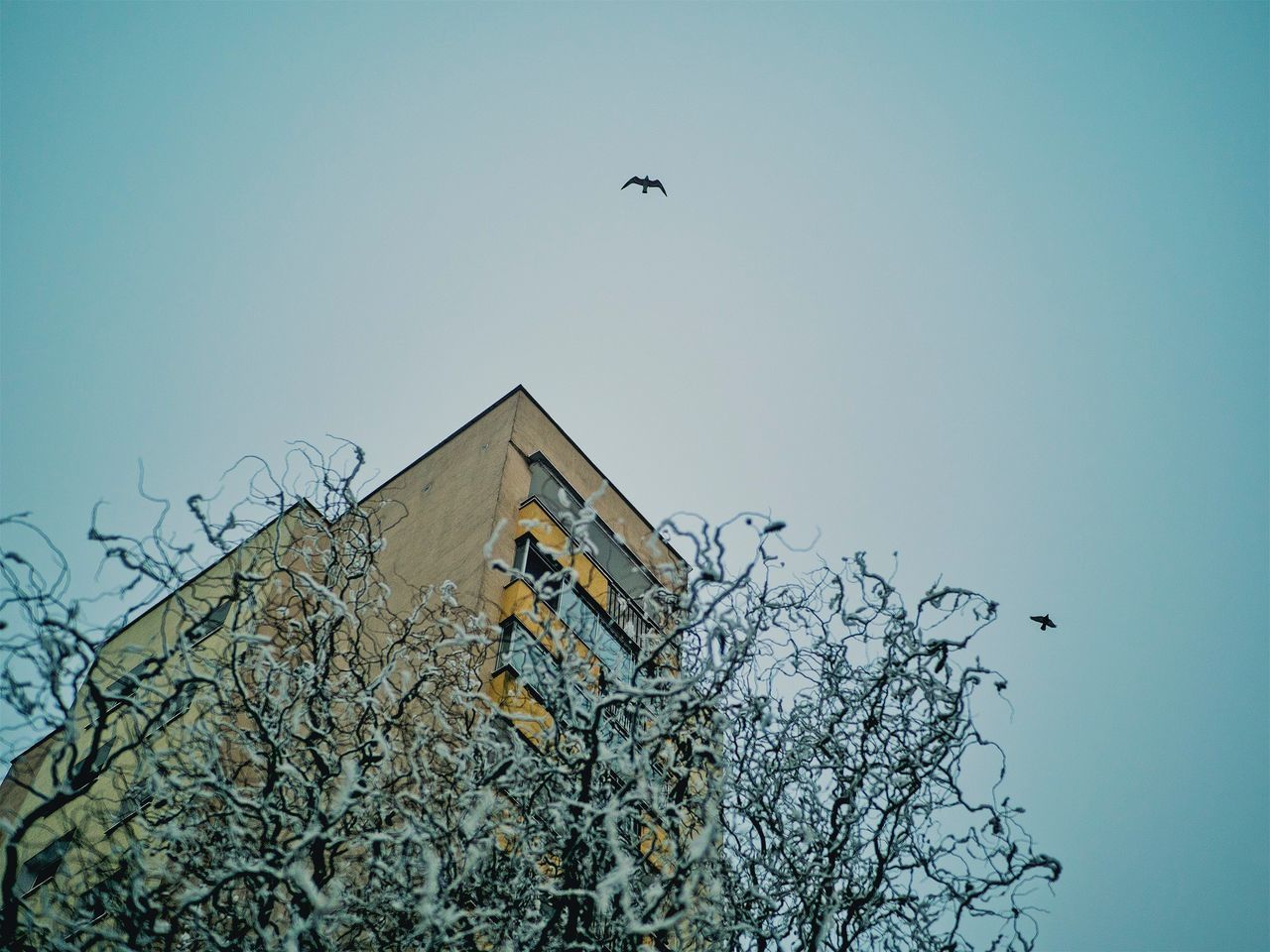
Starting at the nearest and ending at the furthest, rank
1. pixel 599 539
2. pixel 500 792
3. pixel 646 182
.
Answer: pixel 500 792 < pixel 646 182 < pixel 599 539

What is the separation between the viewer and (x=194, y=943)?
215 inches

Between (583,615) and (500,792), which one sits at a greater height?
(583,615)

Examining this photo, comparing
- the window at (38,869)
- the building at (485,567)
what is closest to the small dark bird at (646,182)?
the building at (485,567)

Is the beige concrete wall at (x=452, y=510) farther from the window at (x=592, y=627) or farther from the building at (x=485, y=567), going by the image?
the window at (x=592, y=627)

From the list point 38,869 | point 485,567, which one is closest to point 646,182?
point 485,567

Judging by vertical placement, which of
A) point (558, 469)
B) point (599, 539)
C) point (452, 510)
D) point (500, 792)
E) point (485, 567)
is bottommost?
point (500, 792)

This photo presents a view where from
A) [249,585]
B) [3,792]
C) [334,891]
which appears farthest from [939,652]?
[3,792]

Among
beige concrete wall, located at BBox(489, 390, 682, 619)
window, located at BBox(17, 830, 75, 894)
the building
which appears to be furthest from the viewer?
beige concrete wall, located at BBox(489, 390, 682, 619)

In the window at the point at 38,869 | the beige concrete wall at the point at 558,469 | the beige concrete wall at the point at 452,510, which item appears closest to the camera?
the window at the point at 38,869

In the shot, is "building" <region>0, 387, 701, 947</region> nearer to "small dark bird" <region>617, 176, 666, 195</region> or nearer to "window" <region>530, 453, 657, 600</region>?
"window" <region>530, 453, 657, 600</region>

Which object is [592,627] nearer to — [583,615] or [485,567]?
[583,615]

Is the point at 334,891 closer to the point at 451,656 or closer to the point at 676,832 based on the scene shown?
the point at 676,832

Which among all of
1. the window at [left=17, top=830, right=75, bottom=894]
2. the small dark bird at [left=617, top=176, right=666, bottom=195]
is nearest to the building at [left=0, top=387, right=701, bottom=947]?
the window at [left=17, top=830, right=75, bottom=894]

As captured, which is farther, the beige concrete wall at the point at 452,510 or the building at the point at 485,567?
the beige concrete wall at the point at 452,510
